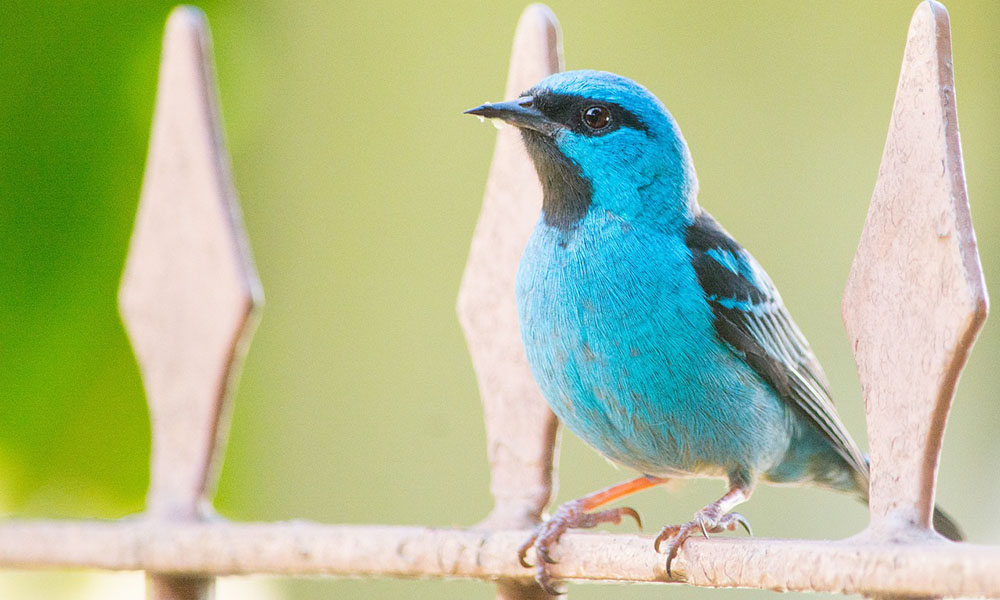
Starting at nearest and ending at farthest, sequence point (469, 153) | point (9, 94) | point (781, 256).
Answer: point (9, 94) → point (781, 256) → point (469, 153)

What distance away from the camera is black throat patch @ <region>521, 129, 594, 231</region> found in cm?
210

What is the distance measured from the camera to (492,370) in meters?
2.12

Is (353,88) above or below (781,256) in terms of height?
above

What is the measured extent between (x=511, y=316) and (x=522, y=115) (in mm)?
374

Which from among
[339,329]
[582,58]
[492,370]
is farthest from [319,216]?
[492,370]

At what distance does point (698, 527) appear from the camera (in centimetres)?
185

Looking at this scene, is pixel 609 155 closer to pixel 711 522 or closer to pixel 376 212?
pixel 711 522

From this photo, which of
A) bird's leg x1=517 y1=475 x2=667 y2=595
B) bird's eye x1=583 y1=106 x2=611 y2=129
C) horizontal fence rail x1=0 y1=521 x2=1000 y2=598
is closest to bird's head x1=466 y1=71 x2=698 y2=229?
bird's eye x1=583 y1=106 x2=611 y2=129

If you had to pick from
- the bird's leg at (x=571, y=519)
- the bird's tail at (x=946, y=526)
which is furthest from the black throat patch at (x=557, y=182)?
the bird's tail at (x=946, y=526)

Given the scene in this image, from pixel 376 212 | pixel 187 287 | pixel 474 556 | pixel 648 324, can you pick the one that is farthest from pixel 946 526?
pixel 376 212

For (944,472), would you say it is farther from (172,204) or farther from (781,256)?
(172,204)

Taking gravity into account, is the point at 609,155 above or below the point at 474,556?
above

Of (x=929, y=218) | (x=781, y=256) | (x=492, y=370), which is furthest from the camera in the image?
(x=781, y=256)

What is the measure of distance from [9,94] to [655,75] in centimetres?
277
